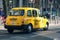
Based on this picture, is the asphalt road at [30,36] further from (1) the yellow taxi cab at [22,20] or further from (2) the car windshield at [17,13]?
(2) the car windshield at [17,13]

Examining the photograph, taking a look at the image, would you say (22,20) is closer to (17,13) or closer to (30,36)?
(17,13)

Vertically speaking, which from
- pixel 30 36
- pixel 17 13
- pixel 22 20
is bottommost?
pixel 30 36

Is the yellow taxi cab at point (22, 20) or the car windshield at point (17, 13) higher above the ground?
the car windshield at point (17, 13)

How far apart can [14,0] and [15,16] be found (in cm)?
3765

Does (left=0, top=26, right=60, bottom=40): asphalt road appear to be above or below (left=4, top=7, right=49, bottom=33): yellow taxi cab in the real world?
below

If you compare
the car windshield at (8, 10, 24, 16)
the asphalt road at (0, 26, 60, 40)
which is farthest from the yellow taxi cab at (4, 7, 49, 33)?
the asphalt road at (0, 26, 60, 40)

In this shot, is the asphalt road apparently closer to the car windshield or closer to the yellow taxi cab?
the yellow taxi cab

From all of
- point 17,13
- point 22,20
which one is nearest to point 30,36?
point 22,20

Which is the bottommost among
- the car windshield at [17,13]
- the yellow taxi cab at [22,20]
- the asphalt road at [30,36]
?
the asphalt road at [30,36]

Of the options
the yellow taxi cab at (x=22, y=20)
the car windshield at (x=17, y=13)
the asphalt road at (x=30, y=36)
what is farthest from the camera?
the car windshield at (x=17, y=13)

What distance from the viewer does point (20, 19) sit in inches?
832

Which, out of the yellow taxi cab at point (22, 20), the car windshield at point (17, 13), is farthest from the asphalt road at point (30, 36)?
the car windshield at point (17, 13)

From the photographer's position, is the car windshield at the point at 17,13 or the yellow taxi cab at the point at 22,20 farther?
the car windshield at the point at 17,13

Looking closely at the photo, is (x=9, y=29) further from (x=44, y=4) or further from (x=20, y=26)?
(x=44, y=4)
